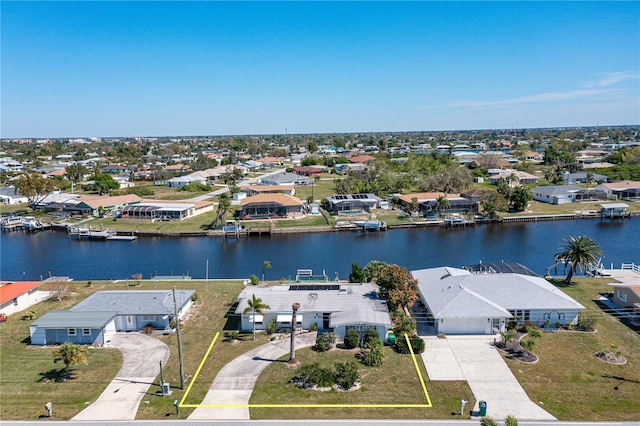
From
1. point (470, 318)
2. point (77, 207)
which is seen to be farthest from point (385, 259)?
point (77, 207)

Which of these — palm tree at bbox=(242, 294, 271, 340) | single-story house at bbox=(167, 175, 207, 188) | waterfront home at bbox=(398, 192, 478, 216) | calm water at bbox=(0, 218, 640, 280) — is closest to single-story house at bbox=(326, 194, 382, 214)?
waterfront home at bbox=(398, 192, 478, 216)

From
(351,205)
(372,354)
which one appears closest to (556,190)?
(351,205)

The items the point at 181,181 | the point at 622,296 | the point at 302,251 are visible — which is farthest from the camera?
the point at 181,181

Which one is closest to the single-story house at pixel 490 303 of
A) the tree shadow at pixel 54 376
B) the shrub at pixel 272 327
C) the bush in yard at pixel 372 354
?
the bush in yard at pixel 372 354

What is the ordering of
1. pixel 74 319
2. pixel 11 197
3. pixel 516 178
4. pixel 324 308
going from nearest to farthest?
pixel 74 319 → pixel 324 308 → pixel 11 197 → pixel 516 178

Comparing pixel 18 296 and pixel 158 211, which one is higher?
pixel 158 211

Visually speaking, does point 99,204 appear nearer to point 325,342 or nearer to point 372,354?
point 325,342

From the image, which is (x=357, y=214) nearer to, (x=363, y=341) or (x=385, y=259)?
(x=385, y=259)
